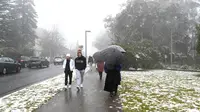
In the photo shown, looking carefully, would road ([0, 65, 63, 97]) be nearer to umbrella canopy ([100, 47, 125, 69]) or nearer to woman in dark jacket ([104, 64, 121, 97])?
woman in dark jacket ([104, 64, 121, 97])

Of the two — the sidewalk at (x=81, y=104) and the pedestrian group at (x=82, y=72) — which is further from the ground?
the pedestrian group at (x=82, y=72)

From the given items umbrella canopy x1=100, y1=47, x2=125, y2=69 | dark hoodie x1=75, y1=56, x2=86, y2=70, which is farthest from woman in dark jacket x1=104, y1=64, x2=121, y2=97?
dark hoodie x1=75, y1=56, x2=86, y2=70

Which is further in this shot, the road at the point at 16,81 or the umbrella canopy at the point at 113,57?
the road at the point at 16,81

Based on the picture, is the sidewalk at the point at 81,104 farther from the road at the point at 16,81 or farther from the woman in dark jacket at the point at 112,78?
the road at the point at 16,81

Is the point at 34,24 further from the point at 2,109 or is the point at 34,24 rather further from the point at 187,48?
the point at 2,109

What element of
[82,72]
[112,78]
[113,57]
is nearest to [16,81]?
[82,72]

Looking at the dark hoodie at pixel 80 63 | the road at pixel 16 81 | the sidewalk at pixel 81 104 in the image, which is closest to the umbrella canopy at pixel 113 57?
the sidewalk at pixel 81 104

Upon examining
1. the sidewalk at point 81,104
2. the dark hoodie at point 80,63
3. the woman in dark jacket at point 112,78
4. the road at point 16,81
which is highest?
the dark hoodie at point 80,63

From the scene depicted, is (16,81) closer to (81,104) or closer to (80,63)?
(80,63)

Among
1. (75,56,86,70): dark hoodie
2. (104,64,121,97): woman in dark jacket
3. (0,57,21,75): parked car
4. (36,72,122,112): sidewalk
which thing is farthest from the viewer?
(0,57,21,75): parked car

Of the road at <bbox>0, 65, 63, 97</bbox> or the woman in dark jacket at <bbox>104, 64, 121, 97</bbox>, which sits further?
the road at <bbox>0, 65, 63, 97</bbox>

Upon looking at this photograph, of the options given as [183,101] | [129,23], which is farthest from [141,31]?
[183,101]

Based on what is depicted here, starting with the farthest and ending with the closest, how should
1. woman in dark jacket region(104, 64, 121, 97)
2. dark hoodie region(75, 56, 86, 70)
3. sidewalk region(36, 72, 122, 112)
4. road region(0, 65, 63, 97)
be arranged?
1. road region(0, 65, 63, 97)
2. dark hoodie region(75, 56, 86, 70)
3. woman in dark jacket region(104, 64, 121, 97)
4. sidewalk region(36, 72, 122, 112)

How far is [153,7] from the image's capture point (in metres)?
37.5
